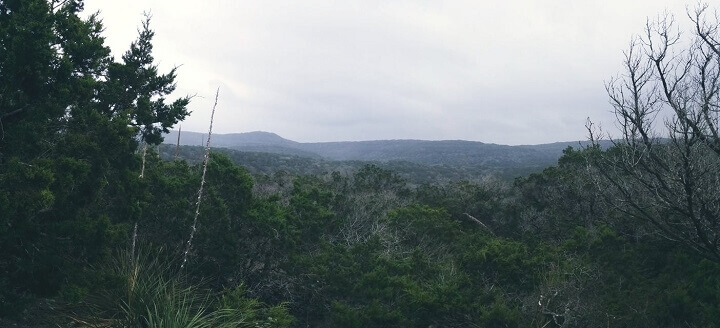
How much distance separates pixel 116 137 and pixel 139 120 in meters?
2.36

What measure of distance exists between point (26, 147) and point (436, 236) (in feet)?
31.8

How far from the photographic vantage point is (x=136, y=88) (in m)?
9.64

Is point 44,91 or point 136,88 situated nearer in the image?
point 44,91

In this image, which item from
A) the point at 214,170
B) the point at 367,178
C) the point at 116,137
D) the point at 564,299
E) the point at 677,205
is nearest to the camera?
the point at 116,137

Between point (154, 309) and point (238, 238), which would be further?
point (238, 238)

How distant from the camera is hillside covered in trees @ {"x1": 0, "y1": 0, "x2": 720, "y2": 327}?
21.1 ft

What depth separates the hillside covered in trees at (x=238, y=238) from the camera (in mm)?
6438

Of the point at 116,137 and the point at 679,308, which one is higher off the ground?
the point at 116,137

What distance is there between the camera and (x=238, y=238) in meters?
10.4

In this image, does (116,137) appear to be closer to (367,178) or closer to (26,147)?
(26,147)

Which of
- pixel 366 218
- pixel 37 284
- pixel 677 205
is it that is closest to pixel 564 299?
pixel 677 205

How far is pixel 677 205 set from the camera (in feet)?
25.1

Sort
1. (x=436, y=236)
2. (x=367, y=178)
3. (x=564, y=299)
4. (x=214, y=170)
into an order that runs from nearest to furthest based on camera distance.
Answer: (x=564, y=299) < (x=214, y=170) < (x=436, y=236) < (x=367, y=178)

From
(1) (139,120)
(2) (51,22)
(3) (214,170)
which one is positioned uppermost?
(2) (51,22)
